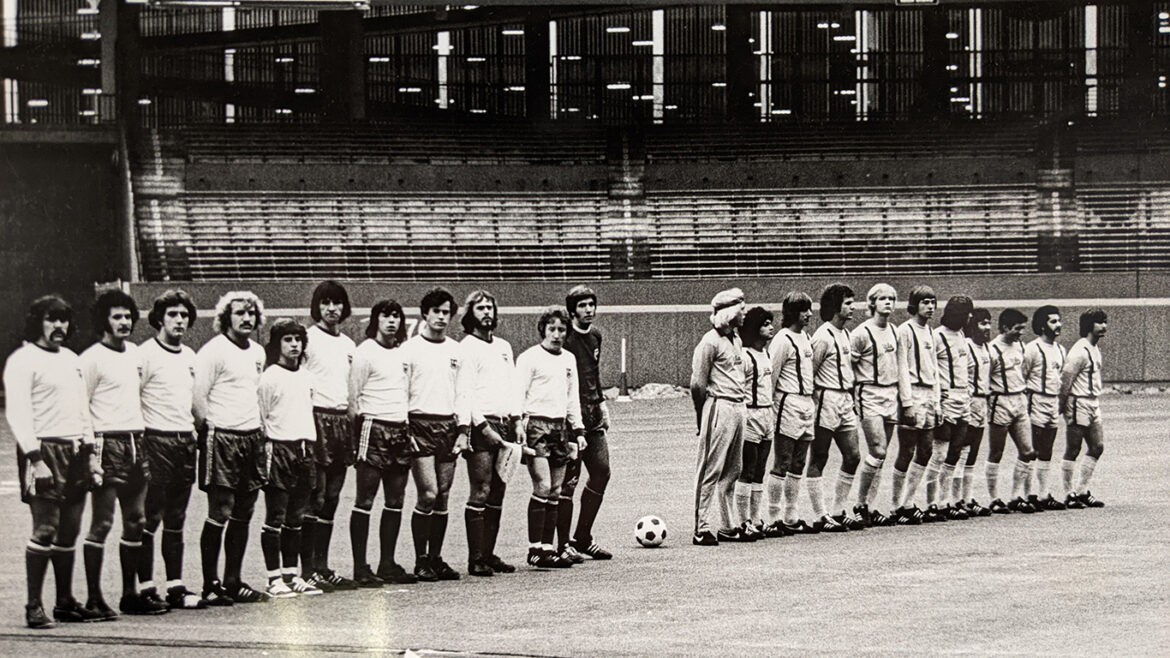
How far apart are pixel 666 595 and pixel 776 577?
116cm

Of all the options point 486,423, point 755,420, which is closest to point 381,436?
point 486,423

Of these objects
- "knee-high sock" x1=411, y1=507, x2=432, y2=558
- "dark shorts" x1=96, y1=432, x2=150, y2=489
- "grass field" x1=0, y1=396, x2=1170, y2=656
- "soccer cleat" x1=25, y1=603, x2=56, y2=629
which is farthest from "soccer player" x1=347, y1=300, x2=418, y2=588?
"soccer cleat" x1=25, y1=603, x2=56, y2=629

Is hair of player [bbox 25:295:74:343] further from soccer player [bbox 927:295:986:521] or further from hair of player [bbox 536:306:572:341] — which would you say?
soccer player [bbox 927:295:986:521]

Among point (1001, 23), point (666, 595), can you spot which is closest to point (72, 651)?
point (666, 595)

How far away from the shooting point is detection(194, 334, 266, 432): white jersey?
416 inches

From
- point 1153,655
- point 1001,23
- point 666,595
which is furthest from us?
point 1001,23

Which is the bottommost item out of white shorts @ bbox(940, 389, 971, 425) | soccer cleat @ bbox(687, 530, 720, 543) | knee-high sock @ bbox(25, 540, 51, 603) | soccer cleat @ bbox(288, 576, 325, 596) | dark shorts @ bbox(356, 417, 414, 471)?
soccer cleat @ bbox(687, 530, 720, 543)

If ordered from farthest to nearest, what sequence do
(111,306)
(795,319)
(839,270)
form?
1. (839,270)
2. (795,319)
3. (111,306)

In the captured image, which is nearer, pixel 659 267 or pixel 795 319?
pixel 795 319

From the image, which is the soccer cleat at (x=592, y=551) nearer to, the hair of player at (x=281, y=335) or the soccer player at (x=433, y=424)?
the soccer player at (x=433, y=424)

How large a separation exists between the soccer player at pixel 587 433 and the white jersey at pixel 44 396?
14.2 feet

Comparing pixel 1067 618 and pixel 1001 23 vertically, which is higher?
pixel 1001 23

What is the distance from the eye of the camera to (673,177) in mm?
36594

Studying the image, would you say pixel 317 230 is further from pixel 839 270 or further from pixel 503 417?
pixel 503 417
